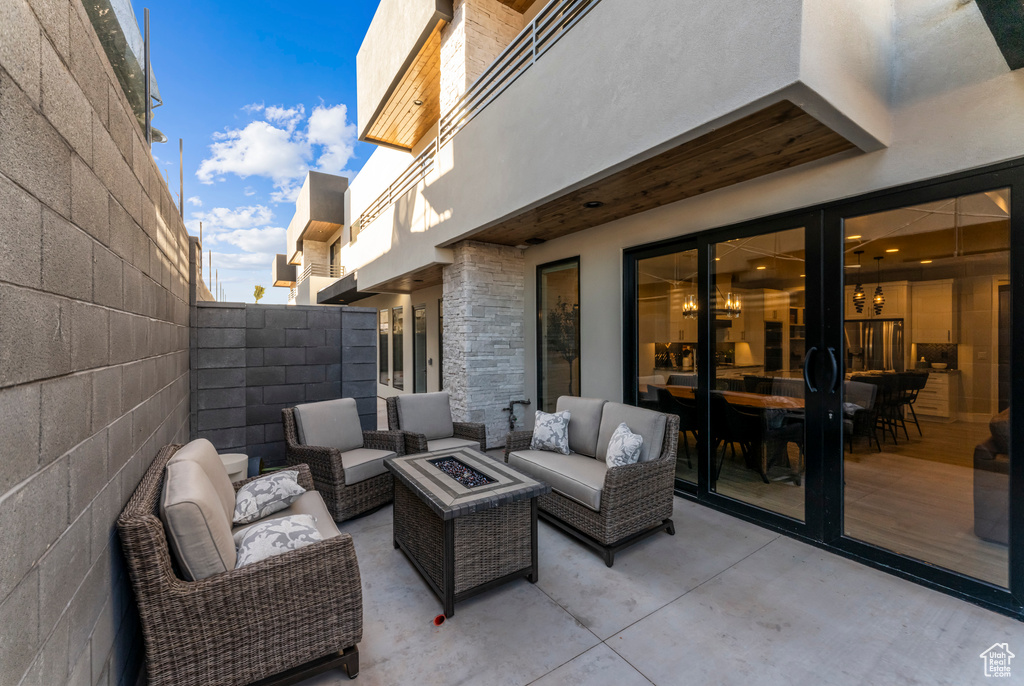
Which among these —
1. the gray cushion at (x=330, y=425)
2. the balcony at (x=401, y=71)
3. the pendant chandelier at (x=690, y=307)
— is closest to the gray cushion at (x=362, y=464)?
the gray cushion at (x=330, y=425)

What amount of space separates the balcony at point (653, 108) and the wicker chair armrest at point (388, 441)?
8.21ft

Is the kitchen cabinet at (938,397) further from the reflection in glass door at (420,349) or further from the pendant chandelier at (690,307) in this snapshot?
the reflection in glass door at (420,349)

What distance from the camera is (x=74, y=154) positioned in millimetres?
→ 1281

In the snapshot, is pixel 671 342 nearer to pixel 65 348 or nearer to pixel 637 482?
pixel 637 482

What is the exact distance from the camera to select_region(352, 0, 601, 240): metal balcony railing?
145 inches

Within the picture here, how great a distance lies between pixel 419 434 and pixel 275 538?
204cm

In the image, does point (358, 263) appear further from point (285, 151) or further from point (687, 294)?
point (285, 151)

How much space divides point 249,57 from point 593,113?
7.78 metres

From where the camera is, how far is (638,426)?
3.48m

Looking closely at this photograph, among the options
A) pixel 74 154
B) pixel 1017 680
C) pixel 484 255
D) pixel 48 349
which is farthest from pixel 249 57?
pixel 1017 680

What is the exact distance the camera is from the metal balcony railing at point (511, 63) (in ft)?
12.1

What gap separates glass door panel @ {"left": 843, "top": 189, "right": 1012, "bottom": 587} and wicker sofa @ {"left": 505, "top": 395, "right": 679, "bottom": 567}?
1.33m

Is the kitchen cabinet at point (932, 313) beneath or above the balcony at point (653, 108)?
beneath

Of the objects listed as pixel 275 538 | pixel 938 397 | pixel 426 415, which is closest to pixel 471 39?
pixel 426 415
